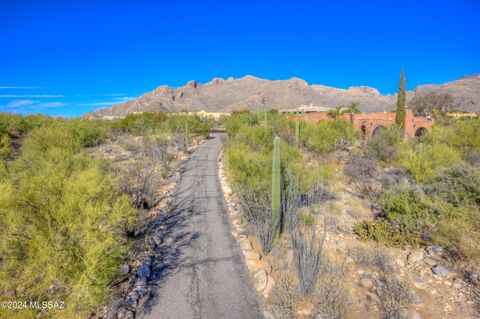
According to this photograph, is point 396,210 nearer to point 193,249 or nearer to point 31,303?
point 193,249

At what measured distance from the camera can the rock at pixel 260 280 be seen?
545 centimetres

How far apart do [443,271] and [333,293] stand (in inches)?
110

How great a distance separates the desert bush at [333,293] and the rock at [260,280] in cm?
108

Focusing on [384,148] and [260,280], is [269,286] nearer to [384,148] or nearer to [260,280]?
[260,280]

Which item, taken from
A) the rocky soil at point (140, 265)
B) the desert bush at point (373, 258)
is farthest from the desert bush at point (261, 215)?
the rocky soil at point (140, 265)

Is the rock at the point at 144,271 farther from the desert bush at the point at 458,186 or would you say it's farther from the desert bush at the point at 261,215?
the desert bush at the point at 458,186

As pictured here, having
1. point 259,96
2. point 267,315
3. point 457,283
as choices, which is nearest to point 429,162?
point 457,283

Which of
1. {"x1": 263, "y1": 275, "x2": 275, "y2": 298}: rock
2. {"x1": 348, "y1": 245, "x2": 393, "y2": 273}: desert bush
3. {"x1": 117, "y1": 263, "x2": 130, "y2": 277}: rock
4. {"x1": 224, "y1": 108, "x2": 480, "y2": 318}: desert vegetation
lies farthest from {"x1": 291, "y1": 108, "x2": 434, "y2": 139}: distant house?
{"x1": 117, "y1": 263, "x2": 130, "y2": 277}: rock

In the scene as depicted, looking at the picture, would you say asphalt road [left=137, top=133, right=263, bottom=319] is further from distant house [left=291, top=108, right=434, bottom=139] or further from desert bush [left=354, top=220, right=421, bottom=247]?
distant house [left=291, top=108, right=434, bottom=139]

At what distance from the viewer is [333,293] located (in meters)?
4.94

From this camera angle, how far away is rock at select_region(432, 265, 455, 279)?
5.60m

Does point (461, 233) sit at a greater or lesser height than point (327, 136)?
lesser

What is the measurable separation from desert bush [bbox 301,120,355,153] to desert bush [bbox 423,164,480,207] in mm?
10338

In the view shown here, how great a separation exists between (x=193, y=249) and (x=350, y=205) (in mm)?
6651
